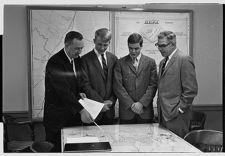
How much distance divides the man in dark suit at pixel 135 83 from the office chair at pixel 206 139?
0.35m

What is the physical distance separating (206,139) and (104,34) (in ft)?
3.72

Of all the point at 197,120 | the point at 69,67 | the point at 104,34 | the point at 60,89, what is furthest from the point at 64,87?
the point at 197,120

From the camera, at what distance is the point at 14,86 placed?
8.48ft

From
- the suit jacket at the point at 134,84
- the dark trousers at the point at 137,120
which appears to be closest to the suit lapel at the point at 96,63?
the suit jacket at the point at 134,84

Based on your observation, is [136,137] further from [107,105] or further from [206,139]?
[206,139]

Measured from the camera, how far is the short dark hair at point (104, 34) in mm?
2609

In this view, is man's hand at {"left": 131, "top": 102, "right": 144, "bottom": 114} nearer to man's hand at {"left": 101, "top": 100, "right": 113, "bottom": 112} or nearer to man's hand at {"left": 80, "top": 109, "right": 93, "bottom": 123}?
man's hand at {"left": 101, "top": 100, "right": 113, "bottom": 112}

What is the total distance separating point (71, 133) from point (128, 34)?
866mm

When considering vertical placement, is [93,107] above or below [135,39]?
below

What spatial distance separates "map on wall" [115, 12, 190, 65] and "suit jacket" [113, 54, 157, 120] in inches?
2.8

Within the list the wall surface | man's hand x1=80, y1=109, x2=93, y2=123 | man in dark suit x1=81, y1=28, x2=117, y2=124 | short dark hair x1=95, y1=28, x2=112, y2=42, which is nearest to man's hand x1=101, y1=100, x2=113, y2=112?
man in dark suit x1=81, y1=28, x2=117, y2=124

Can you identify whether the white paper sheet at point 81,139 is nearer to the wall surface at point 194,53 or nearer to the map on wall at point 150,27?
the wall surface at point 194,53

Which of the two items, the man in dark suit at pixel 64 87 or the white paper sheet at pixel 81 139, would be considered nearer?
the white paper sheet at pixel 81 139

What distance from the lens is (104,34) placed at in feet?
8.58
